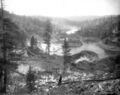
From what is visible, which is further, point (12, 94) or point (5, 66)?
point (12, 94)

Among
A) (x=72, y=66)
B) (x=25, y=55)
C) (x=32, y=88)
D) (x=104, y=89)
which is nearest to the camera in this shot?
(x=104, y=89)

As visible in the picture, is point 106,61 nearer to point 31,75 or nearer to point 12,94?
point 31,75

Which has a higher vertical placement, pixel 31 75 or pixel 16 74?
pixel 31 75

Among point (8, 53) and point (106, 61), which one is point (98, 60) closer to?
point (106, 61)

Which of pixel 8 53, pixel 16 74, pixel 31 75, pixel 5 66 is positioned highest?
pixel 8 53

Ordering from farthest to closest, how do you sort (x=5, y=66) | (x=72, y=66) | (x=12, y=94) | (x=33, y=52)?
1. (x=33, y=52)
2. (x=72, y=66)
3. (x=12, y=94)
4. (x=5, y=66)

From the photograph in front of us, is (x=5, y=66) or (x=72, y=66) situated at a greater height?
(x=5, y=66)

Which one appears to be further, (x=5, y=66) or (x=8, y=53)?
(x=8, y=53)

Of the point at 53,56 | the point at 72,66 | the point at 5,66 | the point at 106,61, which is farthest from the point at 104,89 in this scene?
the point at 53,56

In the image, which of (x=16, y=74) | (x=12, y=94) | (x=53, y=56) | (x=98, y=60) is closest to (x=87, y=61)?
(x=98, y=60)
